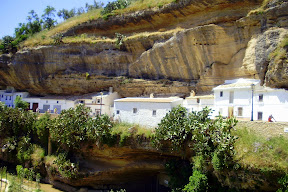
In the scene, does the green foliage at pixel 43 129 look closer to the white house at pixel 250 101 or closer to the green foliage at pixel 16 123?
the green foliage at pixel 16 123

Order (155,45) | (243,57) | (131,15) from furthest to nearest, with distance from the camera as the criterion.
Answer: (131,15), (155,45), (243,57)

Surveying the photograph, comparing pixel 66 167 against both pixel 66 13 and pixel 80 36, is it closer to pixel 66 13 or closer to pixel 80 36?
pixel 80 36

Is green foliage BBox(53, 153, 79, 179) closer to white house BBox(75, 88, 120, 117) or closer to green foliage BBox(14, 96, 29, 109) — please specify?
white house BBox(75, 88, 120, 117)

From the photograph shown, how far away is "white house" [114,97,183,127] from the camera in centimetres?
1942

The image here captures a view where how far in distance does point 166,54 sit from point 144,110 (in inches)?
240

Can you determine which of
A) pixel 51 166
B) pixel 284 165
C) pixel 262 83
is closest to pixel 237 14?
pixel 262 83

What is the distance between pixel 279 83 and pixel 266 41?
3.20 m

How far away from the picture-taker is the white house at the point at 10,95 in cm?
3247

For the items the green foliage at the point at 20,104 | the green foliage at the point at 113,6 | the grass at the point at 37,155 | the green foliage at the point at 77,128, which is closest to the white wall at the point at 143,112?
the green foliage at the point at 77,128

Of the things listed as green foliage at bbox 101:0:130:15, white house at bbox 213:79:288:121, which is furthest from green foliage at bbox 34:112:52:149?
white house at bbox 213:79:288:121

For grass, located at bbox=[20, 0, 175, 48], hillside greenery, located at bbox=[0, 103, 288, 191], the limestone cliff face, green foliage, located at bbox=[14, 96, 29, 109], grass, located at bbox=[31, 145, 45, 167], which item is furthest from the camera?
green foliage, located at bbox=[14, 96, 29, 109]

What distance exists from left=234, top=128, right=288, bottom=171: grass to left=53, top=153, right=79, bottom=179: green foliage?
39.7ft

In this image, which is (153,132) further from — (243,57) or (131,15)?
(131,15)

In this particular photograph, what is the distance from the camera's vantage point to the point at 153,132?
18.1m
